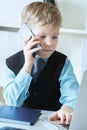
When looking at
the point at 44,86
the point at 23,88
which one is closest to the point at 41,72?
the point at 44,86

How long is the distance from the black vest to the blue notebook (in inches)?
9.1

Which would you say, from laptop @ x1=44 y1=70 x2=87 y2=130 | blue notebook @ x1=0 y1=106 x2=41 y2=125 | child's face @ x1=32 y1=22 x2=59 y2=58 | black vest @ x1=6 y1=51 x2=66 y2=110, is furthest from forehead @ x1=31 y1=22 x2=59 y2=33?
laptop @ x1=44 y1=70 x2=87 y2=130

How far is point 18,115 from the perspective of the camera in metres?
0.98

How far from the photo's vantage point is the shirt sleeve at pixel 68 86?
118 cm

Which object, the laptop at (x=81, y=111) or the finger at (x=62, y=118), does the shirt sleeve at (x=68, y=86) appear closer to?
the finger at (x=62, y=118)

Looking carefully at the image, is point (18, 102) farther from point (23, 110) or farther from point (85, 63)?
point (85, 63)

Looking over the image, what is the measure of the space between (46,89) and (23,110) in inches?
10.9

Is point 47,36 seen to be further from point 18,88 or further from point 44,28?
point 18,88

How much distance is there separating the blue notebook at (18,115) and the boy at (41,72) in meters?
0.14

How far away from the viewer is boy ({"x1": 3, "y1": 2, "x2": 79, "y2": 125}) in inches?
46.0

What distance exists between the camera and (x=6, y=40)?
2078 mm

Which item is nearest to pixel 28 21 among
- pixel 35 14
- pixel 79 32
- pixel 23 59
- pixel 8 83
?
pixel 35 14

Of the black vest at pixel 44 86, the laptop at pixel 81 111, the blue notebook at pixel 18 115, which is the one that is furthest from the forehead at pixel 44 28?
the laptop at pixel 81 111

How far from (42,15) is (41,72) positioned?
0.84 ft
